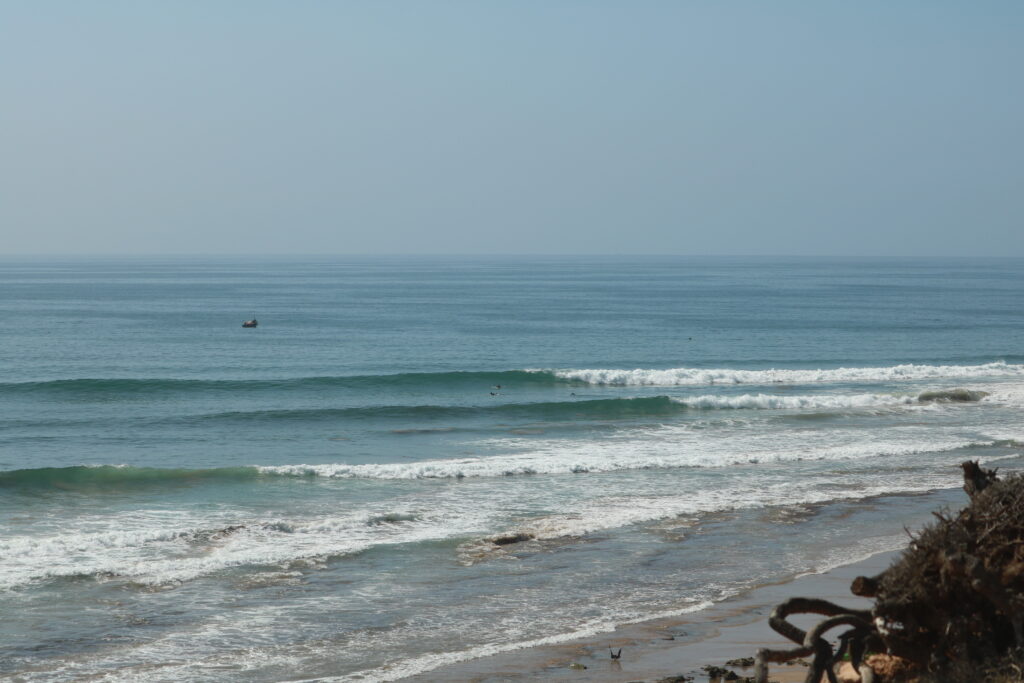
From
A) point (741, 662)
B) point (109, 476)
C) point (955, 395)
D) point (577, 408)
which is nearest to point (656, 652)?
point (741, 662)

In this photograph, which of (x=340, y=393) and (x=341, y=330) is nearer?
(x=340, y=393)

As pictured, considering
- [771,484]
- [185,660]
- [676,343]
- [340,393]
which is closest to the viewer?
[185,660]

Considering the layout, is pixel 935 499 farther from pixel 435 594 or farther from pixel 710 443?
pixel 435 594

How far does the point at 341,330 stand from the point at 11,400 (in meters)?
25.7

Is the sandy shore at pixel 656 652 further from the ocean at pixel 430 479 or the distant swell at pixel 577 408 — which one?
the distant swell at pixel 577 408

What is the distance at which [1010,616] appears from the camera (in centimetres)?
653

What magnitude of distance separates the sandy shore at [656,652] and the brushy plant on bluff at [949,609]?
8.02 feet

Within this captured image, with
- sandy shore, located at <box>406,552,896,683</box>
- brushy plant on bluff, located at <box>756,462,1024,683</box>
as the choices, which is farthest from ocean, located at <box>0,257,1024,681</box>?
brushy plant on bluff, located at <box>756,462,1024,683</box>

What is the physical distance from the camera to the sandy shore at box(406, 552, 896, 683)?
33.1ft

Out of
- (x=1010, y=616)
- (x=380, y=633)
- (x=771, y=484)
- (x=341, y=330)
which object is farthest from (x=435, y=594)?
(x=341, y=330)

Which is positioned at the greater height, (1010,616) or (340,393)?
(1010,616)

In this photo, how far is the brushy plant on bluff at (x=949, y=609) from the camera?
655cm

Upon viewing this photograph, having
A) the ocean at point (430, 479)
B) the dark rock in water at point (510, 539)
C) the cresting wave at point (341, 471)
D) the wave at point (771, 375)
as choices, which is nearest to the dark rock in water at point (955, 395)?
the ocean at point (430, 479)

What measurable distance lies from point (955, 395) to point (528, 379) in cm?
1494
